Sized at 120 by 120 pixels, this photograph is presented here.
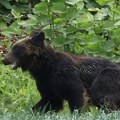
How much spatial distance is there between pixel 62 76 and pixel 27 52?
58cm

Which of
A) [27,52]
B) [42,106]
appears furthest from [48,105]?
[27,52]

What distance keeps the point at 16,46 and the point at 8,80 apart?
2.03 m

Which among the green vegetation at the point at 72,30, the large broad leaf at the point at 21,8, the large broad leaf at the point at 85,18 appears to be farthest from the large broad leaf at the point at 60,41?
the large broad leaf at the point at 21,8

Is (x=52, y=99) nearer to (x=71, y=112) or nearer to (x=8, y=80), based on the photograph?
(x=71, y=112)

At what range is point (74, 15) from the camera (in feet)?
36.7

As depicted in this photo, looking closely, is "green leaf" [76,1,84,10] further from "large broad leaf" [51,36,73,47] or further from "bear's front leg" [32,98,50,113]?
"bear's front leg" [32,98,50,113]

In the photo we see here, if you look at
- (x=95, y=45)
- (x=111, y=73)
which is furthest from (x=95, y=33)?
(x=111, y=73)

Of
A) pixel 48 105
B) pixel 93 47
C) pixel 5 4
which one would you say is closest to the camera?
pixel 48 105

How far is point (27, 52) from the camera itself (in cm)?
883

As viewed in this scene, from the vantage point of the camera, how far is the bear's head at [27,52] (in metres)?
8.82

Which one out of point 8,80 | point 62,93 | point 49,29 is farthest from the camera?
point 49,29

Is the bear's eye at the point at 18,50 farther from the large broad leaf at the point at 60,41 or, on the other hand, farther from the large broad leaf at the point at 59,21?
the large broad leaf at the point at 60,41

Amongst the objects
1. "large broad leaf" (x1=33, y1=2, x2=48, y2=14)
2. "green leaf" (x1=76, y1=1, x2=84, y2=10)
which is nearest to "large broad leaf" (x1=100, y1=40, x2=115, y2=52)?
"green leaf" (x1=76, y1=1, x2=84, y2=10)

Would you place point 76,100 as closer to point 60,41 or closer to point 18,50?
point 18,50
